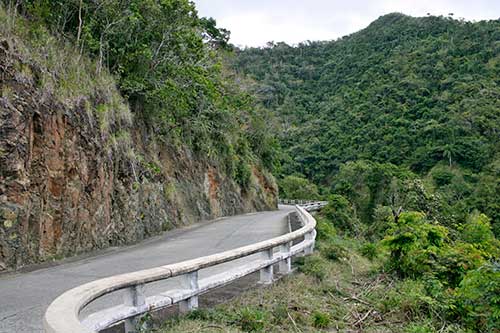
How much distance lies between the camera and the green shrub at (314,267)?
9631 mm

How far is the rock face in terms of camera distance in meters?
10.0

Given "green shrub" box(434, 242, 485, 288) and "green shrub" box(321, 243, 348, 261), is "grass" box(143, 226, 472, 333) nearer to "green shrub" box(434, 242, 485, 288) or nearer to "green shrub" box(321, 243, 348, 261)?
"green shrub" box(434, 242, 485, 288)

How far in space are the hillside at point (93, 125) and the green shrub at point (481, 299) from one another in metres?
9.13

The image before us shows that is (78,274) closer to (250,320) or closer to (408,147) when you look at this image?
(250,320)

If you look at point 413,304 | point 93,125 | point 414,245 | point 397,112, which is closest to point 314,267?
point 413,304

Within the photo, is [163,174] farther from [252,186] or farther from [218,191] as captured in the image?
[252,186]

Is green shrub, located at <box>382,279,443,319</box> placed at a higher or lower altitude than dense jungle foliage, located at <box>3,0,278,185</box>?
lower

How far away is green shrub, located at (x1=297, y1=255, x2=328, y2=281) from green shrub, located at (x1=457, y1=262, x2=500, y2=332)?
9.11ft

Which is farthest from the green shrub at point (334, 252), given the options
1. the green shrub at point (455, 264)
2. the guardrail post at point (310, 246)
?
the green shrub at point (455, 264)

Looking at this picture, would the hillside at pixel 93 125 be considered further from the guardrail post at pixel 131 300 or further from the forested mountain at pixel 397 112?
the forested mountain at pixel 397 112

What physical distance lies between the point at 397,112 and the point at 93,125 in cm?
8835

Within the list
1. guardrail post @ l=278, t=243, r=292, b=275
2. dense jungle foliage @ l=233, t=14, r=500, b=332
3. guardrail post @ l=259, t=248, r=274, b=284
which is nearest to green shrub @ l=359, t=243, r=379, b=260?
dense jungle foliage @ l=233, t=14, r=500, b=332

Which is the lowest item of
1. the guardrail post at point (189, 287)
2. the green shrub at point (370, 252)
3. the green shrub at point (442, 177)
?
the green shrub at point (442, 177)

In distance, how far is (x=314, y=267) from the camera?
32.5ft
